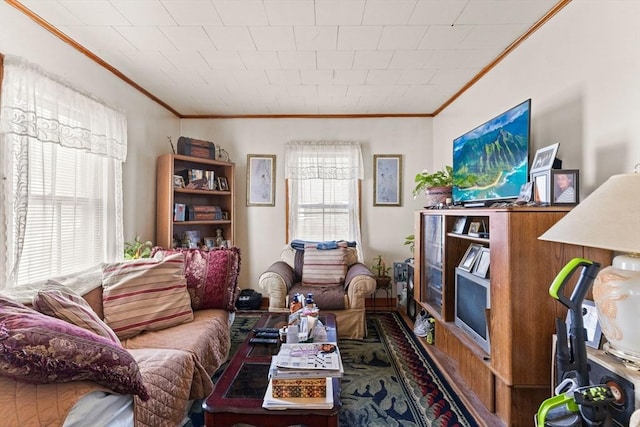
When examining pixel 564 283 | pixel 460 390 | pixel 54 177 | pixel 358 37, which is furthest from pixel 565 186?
pixel 54 177

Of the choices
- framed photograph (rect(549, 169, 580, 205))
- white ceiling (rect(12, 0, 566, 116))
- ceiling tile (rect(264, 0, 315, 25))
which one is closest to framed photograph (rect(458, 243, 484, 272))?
framed photograph (rect(549, 169, 580, 205))

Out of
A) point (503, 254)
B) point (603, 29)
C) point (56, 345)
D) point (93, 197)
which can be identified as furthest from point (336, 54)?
point (56, 345)

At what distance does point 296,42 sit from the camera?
2324mm

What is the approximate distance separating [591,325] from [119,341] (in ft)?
7.48

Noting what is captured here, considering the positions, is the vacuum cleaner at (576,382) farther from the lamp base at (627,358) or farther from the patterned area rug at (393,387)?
the patterned area rug at (393,387)

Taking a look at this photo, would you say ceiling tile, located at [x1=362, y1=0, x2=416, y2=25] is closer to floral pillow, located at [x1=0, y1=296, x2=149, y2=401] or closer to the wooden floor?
floral pillow, located at [x1=0, y1=296, x2=149, y2=401]

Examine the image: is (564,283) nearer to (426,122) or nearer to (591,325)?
(591,325)

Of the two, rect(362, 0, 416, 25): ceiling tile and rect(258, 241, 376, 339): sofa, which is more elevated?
rect(362, 0, 416, 25): ceiling tile

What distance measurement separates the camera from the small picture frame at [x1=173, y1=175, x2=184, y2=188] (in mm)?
3530

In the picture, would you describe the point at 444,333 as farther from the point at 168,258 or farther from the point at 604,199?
the point at 168,258

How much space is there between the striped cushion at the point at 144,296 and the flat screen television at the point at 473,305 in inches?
75.5

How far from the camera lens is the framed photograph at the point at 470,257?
7.27 feet

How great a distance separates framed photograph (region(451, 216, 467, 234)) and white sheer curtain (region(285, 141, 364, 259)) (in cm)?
168

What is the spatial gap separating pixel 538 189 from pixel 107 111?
323 centimetres
